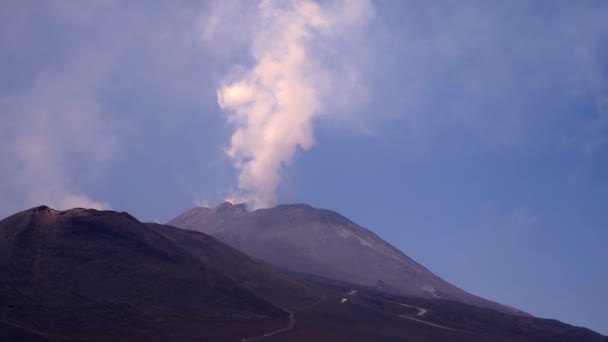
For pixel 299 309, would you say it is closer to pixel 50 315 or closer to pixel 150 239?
pixel 150 239

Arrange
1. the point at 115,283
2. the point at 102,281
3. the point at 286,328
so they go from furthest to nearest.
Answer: the point at 115,283 → the point at 102,281 → the point at 286,328

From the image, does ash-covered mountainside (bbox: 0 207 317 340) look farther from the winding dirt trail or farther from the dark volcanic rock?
the winding dirt trail

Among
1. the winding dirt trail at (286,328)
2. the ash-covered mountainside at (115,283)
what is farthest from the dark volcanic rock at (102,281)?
the winding dirt trail at (286,328)

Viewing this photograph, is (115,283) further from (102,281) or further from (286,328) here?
(286,328)

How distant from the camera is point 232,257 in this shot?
104375mm

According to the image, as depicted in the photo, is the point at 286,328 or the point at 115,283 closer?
the point at 286,328

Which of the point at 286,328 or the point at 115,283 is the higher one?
the point at 115,283

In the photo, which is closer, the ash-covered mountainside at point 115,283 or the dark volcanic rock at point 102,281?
the ash-covered mountainside at point 115,283

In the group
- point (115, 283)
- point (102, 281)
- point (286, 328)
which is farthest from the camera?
point (115, 283)

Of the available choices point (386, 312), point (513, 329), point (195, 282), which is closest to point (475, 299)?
point (513, 329)

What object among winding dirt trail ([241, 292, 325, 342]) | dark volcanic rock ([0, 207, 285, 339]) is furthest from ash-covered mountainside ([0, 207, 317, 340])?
winding dirt trail ([241, 292, 325, 342])

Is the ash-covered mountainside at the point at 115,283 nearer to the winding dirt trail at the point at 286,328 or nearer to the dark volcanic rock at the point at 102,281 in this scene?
the dark volcanic rock at the point at 102,281

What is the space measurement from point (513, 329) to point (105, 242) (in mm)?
65533

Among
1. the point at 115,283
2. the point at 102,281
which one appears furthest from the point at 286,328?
the point at 102,281
